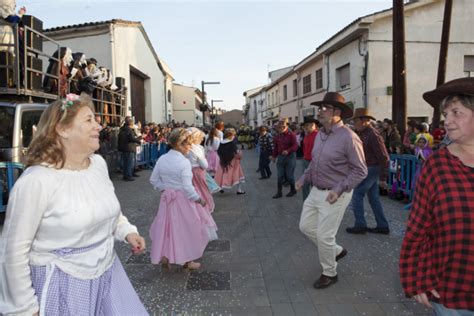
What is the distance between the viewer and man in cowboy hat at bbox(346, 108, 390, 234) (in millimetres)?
6020

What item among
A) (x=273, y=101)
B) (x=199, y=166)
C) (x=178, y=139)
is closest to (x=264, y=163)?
(x=199, y=166)

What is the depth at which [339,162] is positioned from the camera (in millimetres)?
4023

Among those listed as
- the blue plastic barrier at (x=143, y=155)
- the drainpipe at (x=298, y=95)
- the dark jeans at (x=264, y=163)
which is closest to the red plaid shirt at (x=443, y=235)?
the dark jeans at (x=264, y=163)

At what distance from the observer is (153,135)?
17812mm

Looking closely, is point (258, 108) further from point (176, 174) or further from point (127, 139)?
point (176, 174)

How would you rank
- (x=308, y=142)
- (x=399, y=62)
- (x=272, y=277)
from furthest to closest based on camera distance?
(x=399, y=62) → (x=308, y=142) → (x=272, y=277)

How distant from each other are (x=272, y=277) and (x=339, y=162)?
58.9 inches

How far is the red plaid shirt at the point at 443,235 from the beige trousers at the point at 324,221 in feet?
6.12

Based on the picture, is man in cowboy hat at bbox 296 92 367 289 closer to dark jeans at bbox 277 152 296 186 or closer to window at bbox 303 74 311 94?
dark jeans at bbox 277 152 296 186

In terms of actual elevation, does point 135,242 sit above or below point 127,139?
below

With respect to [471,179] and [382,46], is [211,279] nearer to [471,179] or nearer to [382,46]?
[471,179]

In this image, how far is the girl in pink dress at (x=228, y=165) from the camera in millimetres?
9953

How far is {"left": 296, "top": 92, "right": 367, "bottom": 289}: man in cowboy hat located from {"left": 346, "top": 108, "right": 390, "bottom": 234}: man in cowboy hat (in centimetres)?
200

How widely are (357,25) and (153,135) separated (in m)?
9.95
